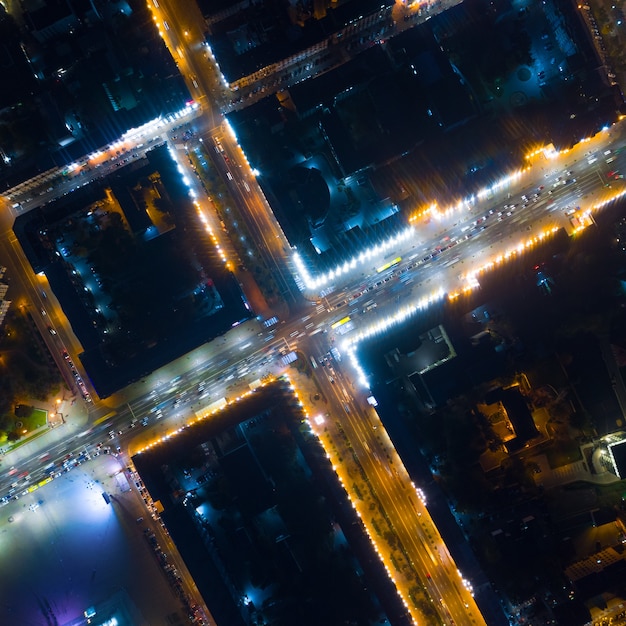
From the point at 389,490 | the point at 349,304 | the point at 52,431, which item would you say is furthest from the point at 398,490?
the point at 52,431

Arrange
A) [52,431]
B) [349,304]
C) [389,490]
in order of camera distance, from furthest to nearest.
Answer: [52,431] < [349,304] < [389,490]

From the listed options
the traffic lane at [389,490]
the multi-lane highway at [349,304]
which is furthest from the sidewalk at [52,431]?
the traffic lane at [389,490]

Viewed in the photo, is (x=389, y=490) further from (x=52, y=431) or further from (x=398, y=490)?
(x=52, y=431)

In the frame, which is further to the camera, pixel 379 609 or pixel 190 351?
pixel 190 351

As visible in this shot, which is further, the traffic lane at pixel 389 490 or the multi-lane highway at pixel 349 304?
the multi-lane highway at pixel 349 304

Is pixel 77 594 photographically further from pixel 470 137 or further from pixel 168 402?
pixel 470 137

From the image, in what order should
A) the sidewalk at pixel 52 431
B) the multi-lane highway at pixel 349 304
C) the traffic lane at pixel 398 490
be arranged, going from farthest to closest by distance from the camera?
the sidewalk at pixel 52 431
the multi-lane highway at pixel 349 304
the traffic lane at pixel 398 490

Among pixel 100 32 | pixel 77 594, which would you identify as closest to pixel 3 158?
pixel 100 32

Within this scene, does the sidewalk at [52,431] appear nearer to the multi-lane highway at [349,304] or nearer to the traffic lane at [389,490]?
the multi-lane highway at [349,304]
